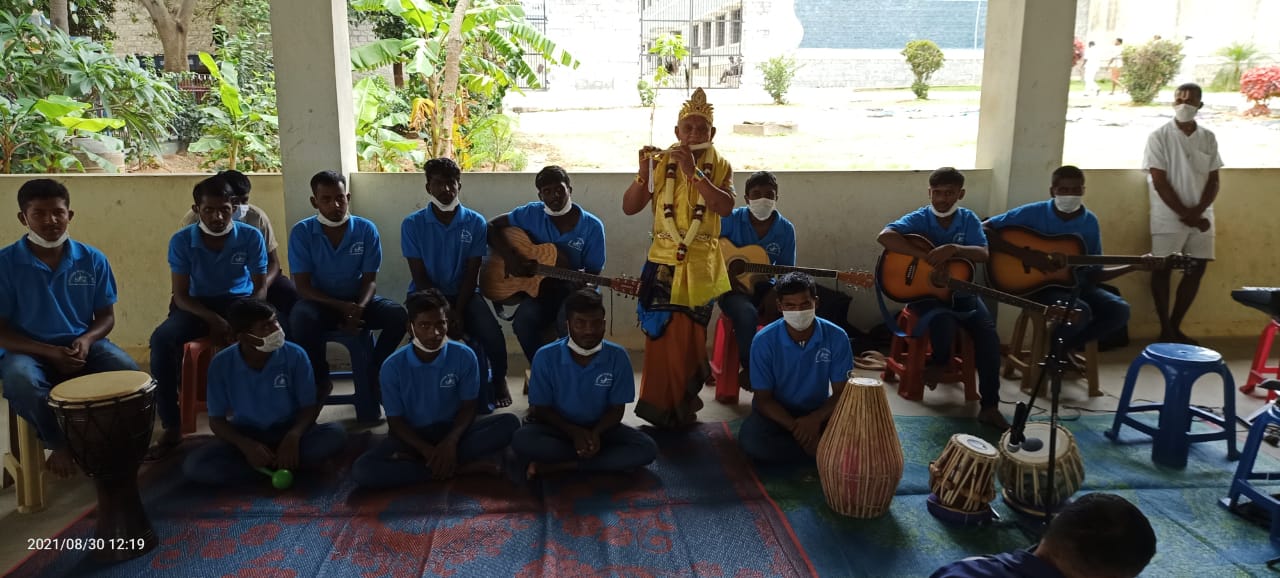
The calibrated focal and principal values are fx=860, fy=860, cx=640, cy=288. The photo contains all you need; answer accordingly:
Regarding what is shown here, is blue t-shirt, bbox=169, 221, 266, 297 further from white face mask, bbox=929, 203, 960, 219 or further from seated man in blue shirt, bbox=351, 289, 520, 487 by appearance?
white face mask, bbox=929, 203, 960, 219

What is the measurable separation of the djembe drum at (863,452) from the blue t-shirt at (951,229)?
6.37 feet

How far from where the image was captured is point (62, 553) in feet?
10.4

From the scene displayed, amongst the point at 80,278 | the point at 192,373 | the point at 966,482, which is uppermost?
the point at 80,278

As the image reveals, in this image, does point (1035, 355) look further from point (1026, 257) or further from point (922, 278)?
point (922, 278)

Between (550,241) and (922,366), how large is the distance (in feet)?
7.46

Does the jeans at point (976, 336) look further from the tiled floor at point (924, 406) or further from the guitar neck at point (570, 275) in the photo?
the guitar neck at point (570, 275)

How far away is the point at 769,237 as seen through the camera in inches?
202

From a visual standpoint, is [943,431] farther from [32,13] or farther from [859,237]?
[32,13]

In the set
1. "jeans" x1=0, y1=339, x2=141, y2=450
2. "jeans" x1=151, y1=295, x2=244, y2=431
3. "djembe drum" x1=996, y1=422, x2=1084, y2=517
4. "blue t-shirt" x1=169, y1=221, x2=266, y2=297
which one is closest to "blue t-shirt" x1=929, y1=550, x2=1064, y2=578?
"djembe drum" x1=996, y1=422, x2=1084, y2=517

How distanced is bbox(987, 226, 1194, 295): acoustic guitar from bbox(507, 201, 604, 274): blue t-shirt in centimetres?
235

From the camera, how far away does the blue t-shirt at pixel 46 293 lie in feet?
12.7

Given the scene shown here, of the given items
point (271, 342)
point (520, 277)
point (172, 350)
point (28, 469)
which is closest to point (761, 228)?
point (520, 277)

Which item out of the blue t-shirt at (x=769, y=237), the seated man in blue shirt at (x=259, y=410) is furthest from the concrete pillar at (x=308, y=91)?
the blue t-shirt at (x=769, y=237)

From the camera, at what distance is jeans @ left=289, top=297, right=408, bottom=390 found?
4.55m
